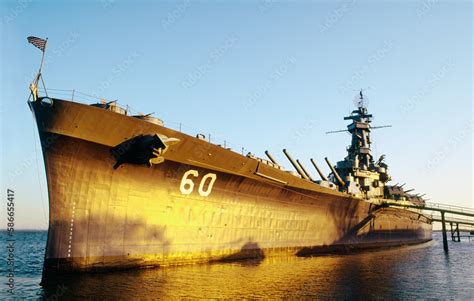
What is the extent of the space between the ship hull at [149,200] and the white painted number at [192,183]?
0.05m

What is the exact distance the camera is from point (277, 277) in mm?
14844

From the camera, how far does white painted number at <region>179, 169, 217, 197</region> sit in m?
15.8

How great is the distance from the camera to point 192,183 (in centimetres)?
1612

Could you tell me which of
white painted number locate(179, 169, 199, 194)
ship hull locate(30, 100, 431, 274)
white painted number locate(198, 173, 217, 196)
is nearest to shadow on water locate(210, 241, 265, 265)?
ship hull locate(30, 100, 431, 274)

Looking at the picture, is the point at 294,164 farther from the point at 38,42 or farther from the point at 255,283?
the point at 38,42

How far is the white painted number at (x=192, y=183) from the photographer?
15.8 metres

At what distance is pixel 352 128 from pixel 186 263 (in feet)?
91.7

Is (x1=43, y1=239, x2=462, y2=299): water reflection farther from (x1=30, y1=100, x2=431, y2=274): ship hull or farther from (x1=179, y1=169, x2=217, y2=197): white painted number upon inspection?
(x1=179, y1=169, x2=217, y2=197): white painted number

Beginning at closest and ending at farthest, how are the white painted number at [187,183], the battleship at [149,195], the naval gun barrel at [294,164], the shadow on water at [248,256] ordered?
the battleship at [149,195]
the white painted number at [187,183]
the shadow on water at [248,256]
the naval gun barrel at [294,164]

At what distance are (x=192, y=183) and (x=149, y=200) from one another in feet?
7.24

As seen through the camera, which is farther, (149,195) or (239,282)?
(149,195)

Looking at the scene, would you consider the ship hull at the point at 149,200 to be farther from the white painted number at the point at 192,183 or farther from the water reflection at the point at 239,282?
the water reflection at the point at 239,282

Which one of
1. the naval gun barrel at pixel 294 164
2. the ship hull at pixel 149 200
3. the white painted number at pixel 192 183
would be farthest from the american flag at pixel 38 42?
the naval gun barrel at pixel 294 164

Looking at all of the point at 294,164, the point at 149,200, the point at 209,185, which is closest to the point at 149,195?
the point at 149,200
